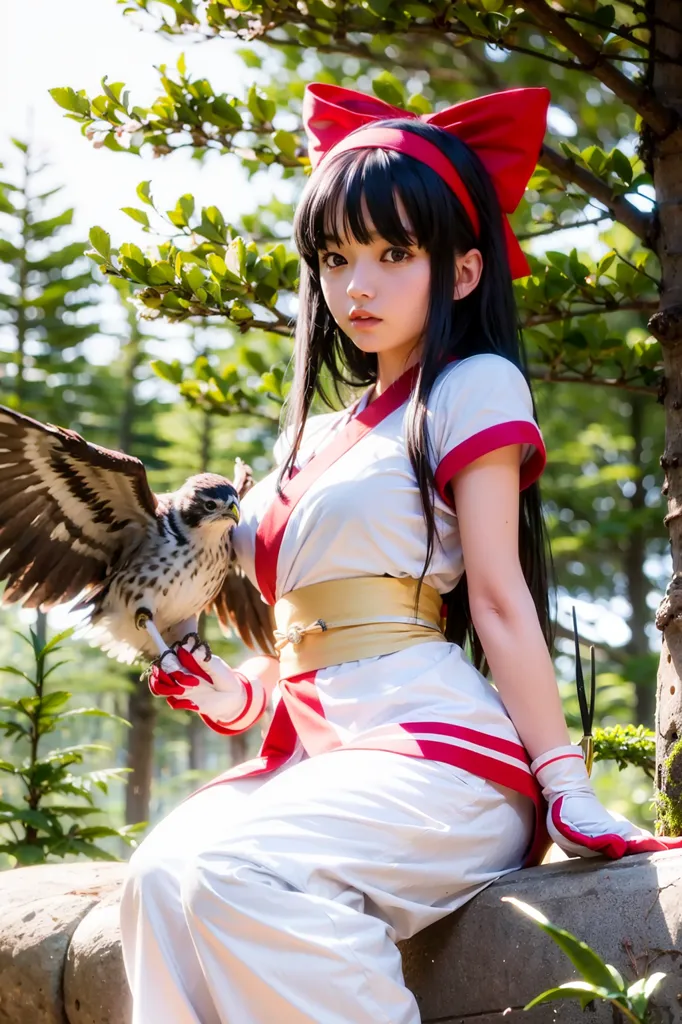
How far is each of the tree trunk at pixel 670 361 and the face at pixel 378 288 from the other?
24.8 inches

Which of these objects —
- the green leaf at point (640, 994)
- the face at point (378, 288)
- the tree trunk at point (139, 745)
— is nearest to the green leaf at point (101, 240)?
the face at point (378, 288)

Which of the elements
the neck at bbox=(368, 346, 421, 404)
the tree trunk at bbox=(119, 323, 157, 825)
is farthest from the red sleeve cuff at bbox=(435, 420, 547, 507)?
the tree trunk at bbox=(119, 323, 157, 825)

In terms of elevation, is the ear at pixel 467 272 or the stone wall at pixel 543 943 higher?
the ear at pixel 467 272

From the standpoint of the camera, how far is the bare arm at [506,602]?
6.09 feet

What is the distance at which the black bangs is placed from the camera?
1988 mm

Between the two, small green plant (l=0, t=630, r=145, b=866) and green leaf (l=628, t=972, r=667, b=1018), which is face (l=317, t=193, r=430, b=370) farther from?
small green plant (l=0, t=630, r=145, b=866)

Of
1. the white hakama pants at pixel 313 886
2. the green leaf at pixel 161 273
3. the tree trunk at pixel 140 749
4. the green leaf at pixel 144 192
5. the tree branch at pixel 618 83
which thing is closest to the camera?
the white hakama pants at pixel 313 886

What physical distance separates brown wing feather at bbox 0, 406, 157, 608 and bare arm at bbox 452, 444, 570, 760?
77 cm

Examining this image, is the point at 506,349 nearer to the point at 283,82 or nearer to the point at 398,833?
the point at 398,833

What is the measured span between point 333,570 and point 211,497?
1.79ft

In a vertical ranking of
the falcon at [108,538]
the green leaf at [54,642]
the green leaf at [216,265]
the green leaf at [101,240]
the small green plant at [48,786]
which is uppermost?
the green leaf at [101,240]

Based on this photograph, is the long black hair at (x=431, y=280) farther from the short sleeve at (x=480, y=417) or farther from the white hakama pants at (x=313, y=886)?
the white hakama pants at (x=313, y=886)

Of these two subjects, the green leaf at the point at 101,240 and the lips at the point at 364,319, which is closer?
the lips at the point at 364,319

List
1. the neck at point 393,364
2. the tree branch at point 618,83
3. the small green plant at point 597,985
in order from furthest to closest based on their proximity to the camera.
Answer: the tree branch at point 618,83
the neck at point 393,364
the small green plant at point 597,985
